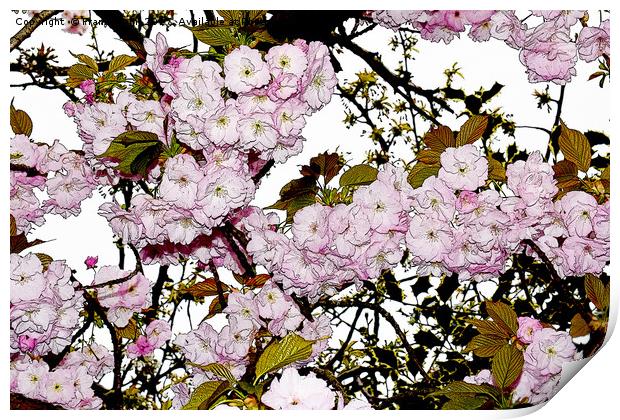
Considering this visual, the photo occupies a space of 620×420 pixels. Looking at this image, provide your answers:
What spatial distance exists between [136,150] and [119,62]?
13cm

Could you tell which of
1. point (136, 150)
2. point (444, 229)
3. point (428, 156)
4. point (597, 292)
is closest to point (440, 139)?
point (428, 156)

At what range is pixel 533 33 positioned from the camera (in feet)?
4.11

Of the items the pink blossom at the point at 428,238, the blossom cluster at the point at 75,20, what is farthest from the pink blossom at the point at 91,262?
the pink blossom at the point at 428,238

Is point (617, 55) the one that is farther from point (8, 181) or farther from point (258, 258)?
point (8, 181)

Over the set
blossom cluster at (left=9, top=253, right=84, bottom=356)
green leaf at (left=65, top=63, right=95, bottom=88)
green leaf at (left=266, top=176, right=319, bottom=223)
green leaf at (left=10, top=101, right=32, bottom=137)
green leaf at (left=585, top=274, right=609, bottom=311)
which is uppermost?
green leaf at (left=65, top=63, right=95, bottom=88)

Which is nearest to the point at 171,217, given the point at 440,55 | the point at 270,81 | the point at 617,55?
the point at 270,81

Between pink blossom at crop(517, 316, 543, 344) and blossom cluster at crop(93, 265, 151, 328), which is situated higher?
blossom cluster at crop(93, 265, 151, 328)

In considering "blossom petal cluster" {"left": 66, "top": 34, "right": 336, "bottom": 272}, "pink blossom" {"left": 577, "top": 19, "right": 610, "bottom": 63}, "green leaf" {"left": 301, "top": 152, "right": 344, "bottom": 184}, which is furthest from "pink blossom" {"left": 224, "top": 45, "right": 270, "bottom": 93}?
"pink blossom" {"left": 577, "top": 19, "right": 610, "bottom": 63}

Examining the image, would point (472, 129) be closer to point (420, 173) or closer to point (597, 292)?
point (420, 173)

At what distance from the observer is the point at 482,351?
1.28 metres

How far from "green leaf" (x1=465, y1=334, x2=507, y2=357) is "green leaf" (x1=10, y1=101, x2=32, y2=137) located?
74cm

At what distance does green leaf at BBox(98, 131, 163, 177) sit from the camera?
122cm

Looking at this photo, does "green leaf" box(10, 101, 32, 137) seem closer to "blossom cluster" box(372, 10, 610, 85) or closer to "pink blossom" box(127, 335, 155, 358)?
"pink blossom" box(127, 335, 155, 358)
